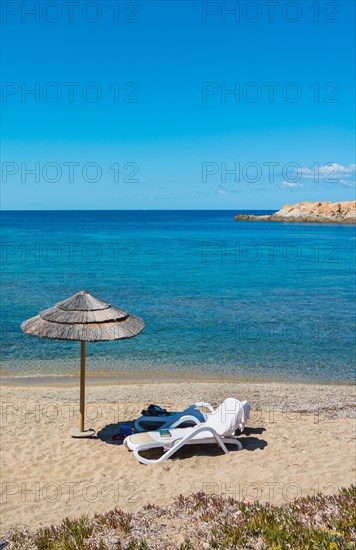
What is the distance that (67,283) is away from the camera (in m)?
35.0

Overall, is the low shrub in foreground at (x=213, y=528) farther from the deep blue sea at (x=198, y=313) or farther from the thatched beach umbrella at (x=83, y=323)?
the deep blue sea at (x=198, y=313)

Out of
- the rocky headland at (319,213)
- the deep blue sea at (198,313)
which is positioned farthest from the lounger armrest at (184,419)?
the rocky headland at (319,213)

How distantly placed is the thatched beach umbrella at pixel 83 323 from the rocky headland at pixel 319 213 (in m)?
120

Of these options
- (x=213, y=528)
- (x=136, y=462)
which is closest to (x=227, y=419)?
(x=136, y=462)

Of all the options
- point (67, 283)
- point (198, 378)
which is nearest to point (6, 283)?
point (67, 283)

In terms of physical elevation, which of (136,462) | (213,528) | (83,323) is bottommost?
(136,462)

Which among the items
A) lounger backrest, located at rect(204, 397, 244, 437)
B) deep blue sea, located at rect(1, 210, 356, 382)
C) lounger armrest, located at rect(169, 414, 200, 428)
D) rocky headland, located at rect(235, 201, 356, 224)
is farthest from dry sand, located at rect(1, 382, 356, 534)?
rocky headland, located at rect(235, 201, 356, 224)

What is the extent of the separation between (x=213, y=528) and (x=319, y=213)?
424ft

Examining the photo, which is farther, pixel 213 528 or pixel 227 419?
pixel 227 419

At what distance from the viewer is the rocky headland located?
405ft

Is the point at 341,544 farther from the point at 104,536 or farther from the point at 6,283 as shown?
the point at 6,283

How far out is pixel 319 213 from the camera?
129 metres

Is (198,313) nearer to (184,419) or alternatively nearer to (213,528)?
(184,419)

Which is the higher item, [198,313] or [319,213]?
[319,213]
